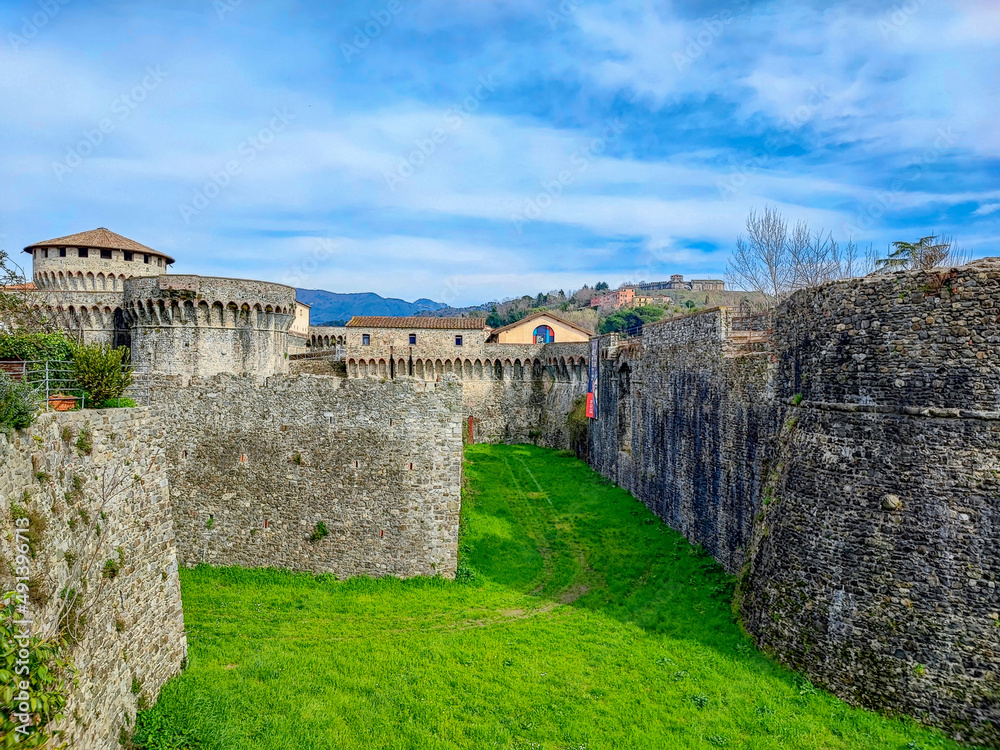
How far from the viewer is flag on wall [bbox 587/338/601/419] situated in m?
31.2

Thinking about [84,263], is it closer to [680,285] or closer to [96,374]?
[96,374]

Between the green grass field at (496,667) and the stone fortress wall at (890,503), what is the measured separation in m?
0.71

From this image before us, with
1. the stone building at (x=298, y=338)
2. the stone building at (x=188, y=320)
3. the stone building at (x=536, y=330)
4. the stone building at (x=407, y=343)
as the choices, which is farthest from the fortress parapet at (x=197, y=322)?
the stone building at (x=536, y=330)

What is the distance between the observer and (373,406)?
49.3ft

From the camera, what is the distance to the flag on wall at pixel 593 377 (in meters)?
31.2

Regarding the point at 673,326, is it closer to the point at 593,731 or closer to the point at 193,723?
the point at 593,731

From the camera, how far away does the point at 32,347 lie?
1386cm

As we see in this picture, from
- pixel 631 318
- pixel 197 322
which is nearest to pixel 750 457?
pixel 197 322

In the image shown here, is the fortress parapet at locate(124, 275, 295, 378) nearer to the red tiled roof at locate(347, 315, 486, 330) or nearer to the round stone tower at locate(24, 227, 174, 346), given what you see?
the round stone tower at locate(24, 227, 174, 346)

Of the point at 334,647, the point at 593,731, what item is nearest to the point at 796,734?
the point at 593,731

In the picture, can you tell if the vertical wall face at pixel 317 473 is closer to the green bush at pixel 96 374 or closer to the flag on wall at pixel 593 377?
the green bush at pixel 96 374

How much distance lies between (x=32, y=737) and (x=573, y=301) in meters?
154

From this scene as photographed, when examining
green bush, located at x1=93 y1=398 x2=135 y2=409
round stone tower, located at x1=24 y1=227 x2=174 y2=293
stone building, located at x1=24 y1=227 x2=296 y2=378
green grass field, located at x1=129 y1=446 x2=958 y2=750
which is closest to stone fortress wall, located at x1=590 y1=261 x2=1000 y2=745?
green grass field, located at x1=129 y1=446 x2=958 y2=750

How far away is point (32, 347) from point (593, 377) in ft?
80.4
